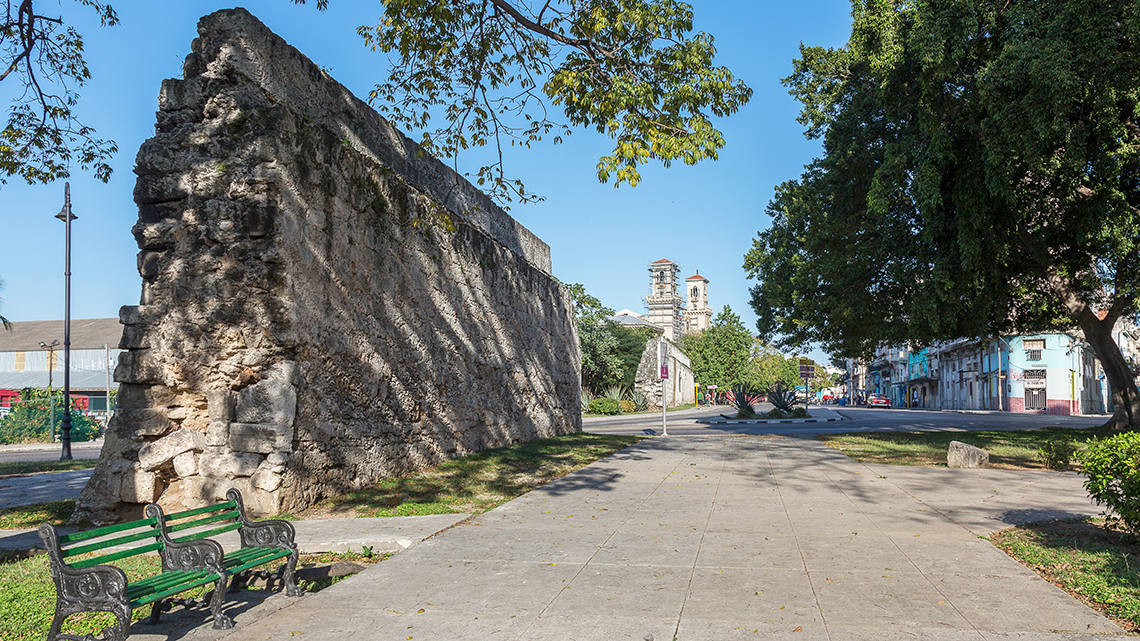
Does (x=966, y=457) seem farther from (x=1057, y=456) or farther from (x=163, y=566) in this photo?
(x=163, y=566)

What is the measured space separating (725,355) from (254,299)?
71.2 metres

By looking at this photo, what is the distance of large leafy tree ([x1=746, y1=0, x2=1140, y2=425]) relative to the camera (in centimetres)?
1173

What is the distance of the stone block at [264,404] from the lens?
7.30 metres

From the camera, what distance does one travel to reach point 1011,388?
178ft

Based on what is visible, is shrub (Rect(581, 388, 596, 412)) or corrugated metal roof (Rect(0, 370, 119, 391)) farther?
corrugated metal roof (Rect(0, 370, 119, 391))

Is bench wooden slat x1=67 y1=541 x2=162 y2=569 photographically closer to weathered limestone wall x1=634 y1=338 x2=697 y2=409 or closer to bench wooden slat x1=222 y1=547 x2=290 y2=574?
bench wooden slat x1=222 y1=547 x2=290 y2=574

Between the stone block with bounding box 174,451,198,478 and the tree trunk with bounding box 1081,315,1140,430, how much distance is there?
18.7m

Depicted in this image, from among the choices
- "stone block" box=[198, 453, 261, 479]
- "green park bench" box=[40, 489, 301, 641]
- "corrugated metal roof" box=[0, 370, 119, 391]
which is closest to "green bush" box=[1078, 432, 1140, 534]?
"green park bench" box=[40, 489, 301, 641]

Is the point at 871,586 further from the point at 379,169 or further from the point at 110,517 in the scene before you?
the point at 379,169

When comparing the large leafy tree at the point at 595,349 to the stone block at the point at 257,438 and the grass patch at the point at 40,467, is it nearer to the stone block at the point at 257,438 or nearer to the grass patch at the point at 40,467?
the grass patch at the point at 40,467

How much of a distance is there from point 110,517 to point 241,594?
3.52 meters

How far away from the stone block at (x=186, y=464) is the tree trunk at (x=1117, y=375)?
18661mm

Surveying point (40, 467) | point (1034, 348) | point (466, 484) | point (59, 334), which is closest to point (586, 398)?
point (40, 467)

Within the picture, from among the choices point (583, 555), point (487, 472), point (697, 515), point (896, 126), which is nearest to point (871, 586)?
point (583, 555)
